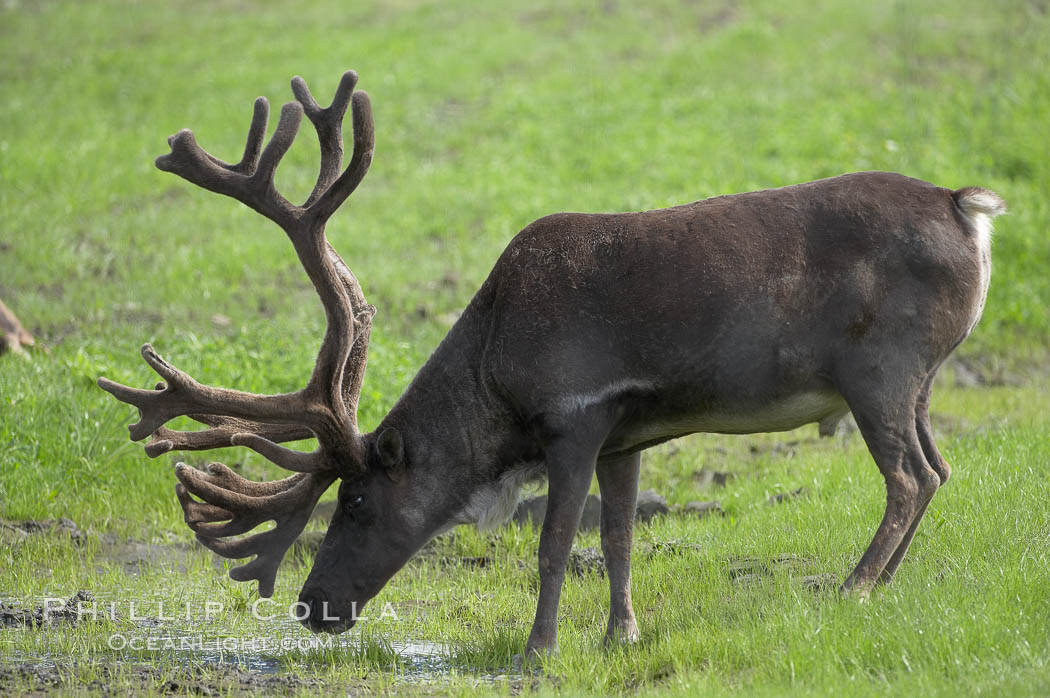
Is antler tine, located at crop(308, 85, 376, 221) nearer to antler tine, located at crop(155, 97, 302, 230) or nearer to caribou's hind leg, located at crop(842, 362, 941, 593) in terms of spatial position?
antler tine, located at crop(155, 97, 302, 230)

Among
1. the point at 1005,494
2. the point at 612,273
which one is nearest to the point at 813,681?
the point at 612,273

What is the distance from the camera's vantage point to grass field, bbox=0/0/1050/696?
5375 mm

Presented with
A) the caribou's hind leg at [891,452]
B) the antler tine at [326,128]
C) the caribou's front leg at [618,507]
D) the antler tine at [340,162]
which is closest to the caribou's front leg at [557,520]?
the caribou's front leg at [618,507]

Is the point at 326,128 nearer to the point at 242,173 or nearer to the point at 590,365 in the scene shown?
the point at 242,173

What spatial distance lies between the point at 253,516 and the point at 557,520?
1493 mm

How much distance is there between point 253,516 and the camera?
5.91m

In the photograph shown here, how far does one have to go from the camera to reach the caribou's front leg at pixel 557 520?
5.46m

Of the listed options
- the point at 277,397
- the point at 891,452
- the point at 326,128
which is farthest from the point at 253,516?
the point at 891,452

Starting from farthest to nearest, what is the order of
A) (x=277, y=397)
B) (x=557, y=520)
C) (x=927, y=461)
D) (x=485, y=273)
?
(x=485, y=273)
(x=277, y=397)
(x=927, y=461)
(x=557, y=520)

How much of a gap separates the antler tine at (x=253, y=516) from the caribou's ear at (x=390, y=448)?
314mm

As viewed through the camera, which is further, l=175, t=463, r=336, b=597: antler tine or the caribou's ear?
l=175, t=463, r=336, b=597: antler tine

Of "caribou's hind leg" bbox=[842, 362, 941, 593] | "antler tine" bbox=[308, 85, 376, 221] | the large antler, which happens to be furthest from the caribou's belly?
"antler tine" bbox=[308, 85, 376, 221]

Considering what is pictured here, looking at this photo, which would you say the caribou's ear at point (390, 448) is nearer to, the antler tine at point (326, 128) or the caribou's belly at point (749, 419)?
the caribou's belly at point (749, 419)

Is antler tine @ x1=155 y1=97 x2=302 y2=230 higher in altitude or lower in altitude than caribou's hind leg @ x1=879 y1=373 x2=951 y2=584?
higher
